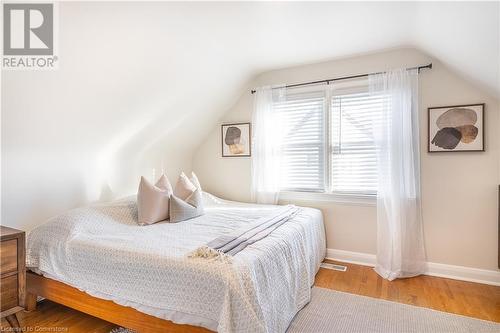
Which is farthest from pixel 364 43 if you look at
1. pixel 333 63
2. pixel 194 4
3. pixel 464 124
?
pixel 194 4

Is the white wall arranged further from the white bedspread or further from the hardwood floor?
the white bedspread

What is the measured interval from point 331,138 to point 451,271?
5.88ft

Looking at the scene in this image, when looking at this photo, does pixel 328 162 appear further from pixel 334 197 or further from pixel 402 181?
pixel 402 181

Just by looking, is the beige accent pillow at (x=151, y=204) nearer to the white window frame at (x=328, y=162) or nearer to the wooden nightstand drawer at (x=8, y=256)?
the wooden nightstand drawer at (x=8, y=256)

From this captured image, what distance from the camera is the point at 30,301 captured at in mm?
2123

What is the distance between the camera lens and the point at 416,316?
80.0 inches

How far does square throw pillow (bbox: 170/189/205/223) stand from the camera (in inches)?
99.0

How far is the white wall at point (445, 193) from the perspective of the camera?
8.31ft

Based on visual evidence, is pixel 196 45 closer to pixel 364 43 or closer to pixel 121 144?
pixel 121 144

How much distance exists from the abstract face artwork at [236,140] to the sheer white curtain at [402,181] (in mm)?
1677

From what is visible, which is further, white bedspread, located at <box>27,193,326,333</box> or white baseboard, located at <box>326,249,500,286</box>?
white baseboard, located at <box>326,249,500,286</box>

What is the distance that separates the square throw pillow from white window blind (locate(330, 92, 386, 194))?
1586 mm

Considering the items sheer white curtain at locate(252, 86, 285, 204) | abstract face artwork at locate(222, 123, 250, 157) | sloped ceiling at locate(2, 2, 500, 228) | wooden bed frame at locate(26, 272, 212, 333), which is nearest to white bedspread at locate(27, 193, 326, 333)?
wooden bed frame at locate(26, 272, 212, 333)

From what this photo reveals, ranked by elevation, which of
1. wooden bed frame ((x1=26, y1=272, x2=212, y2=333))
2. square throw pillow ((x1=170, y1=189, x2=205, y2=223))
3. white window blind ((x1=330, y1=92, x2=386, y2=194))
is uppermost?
white window blind ((x1=330, y1=92, x2=386, y2=194))
